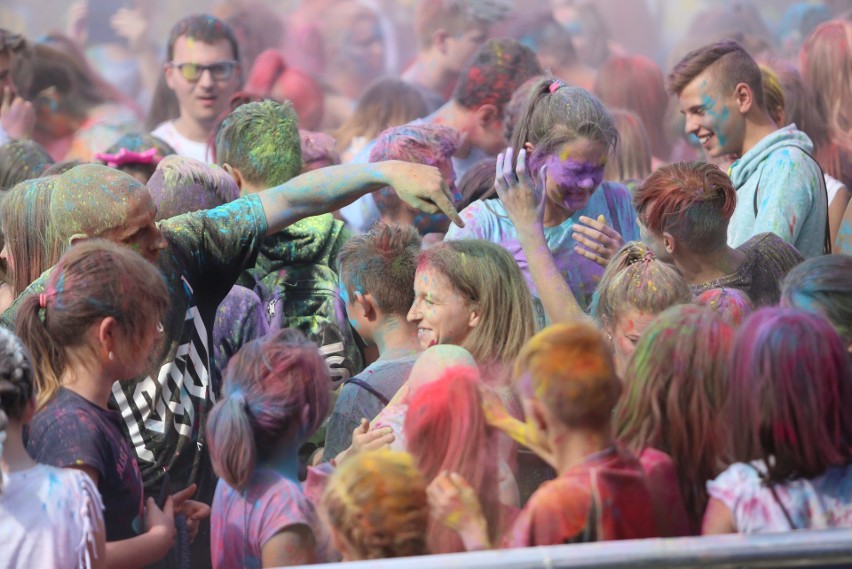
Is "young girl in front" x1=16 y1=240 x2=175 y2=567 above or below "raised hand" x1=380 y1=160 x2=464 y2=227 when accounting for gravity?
below

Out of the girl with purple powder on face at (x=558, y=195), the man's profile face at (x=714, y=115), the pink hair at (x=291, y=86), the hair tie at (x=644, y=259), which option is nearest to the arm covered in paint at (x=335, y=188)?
the girl with purple powder on face at (x=558, y=195)

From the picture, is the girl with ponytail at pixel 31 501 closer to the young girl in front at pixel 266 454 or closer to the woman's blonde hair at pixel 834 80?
the young girl in front at pixel 266 454

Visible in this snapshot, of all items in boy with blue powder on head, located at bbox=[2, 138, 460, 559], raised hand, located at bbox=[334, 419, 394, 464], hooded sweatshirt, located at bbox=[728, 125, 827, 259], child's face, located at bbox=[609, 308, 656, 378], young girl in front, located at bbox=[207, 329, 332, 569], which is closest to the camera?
young girl in front, located at bbox=[207, 329, 332, 569]

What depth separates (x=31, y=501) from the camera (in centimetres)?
240

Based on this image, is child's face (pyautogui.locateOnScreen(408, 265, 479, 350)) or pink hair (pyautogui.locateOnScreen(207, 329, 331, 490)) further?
child's face (pyautogui.locateOnScreen(408, 265, 479, 350))

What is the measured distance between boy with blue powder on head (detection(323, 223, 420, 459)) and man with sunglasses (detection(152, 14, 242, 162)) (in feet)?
10.9

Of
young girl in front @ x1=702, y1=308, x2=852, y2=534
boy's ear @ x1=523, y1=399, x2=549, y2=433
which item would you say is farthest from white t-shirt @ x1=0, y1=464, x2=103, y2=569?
young girl in front @ x1=702, y1=308, x2=852, y2=534

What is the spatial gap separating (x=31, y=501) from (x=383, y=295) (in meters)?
1.41

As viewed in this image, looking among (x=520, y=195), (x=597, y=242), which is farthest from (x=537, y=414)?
(x=597, y=242)

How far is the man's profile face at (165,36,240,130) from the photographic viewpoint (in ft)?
22.5

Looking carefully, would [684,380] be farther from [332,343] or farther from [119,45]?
[119,45]

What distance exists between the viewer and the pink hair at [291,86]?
8279 mm

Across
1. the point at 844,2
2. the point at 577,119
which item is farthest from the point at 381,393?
the point at 844,2

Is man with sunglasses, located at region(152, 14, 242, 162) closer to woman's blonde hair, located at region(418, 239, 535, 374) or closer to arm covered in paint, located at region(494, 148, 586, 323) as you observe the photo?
arm covered in paint, located at region(494, 148, 586, 323)
